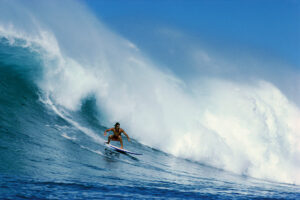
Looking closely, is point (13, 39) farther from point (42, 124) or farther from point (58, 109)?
point (42, 124)

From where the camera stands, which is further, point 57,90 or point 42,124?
point 57,90

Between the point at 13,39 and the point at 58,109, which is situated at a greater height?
the point at 13,39

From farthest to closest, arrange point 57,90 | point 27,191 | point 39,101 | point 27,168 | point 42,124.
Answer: point 57,90 → point 39,101 → point 42,124 → point 27,168 → point 27,191

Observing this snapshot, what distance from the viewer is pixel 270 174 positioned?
814 inches

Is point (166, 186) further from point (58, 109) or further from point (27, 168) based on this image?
point (58, 109)

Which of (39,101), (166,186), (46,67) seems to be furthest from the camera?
(46,67)

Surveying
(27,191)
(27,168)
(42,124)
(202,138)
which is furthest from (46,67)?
(27,191)

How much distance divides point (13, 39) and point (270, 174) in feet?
80.0

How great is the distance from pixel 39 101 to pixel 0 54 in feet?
23.9

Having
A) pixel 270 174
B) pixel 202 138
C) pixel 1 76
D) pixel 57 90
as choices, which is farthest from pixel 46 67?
pixel 270 174

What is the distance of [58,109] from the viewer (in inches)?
622

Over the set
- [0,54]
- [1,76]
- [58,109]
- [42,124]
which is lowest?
[42,124]

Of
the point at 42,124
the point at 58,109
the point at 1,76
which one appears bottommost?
the point at 42,124

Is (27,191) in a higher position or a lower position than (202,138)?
lower
